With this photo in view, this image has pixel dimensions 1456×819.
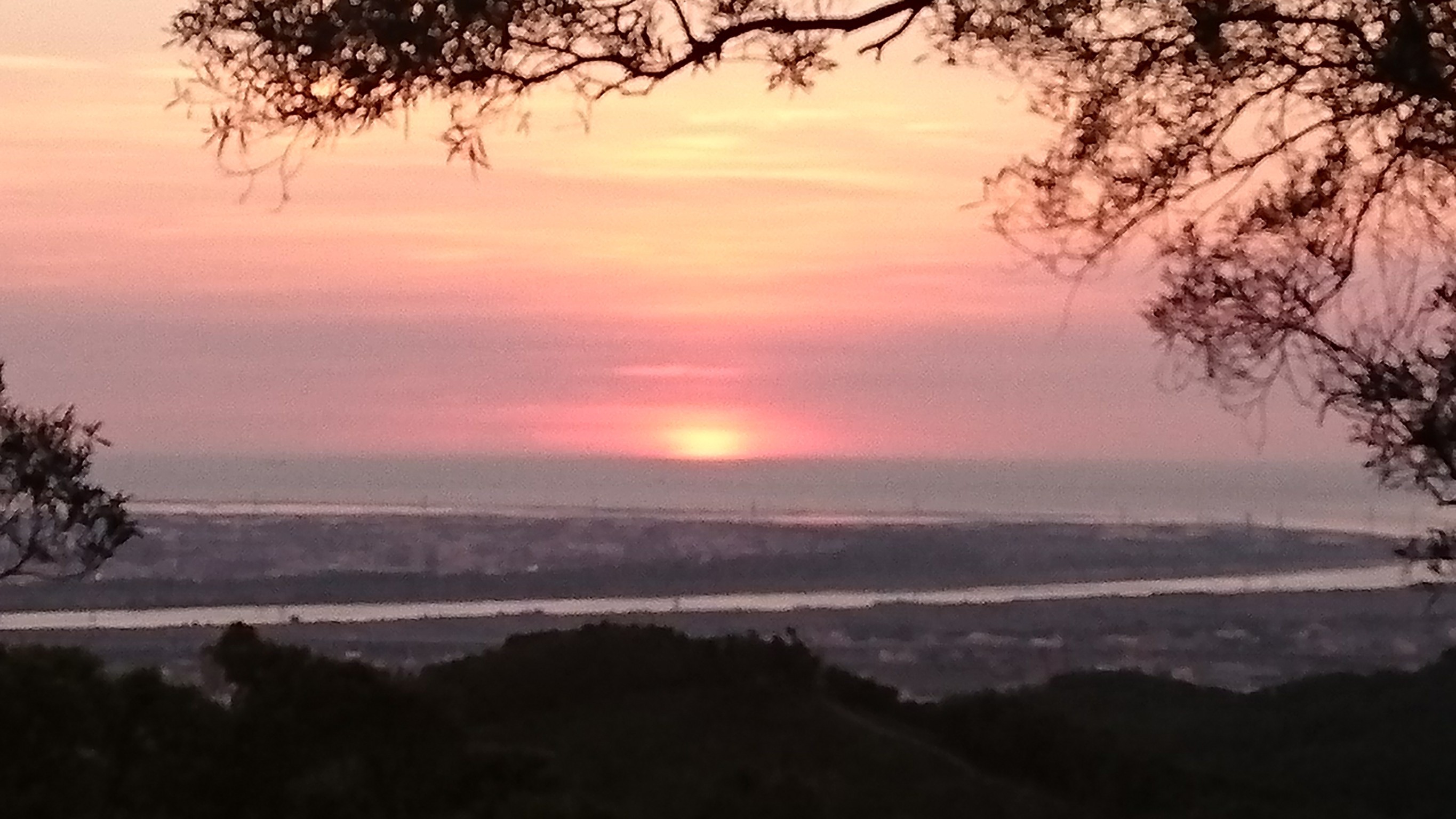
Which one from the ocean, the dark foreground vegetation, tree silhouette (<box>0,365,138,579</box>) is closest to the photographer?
the dark foreground vegetation

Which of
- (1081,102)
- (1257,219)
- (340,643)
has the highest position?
(1081,102)

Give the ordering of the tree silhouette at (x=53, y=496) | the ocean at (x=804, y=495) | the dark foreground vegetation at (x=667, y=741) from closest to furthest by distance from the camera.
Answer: the dark foreground vegetation at (x=667, y=741), the tree silhouette at (x=53, y=496), the ocean at (x=804, y=495)

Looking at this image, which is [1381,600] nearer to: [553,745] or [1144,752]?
[1144,752]

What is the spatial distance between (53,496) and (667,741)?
7605 millimetres

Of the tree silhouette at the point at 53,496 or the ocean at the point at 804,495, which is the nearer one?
the tree silhouette at the point at 53,496

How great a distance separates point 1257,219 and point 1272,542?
48798mm

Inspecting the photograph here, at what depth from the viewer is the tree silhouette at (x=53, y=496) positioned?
16672 mm

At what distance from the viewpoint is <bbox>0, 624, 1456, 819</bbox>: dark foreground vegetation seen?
8.97 meters

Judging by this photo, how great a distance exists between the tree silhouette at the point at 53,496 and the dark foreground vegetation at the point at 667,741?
476 centimetres

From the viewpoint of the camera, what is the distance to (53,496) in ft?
55.1

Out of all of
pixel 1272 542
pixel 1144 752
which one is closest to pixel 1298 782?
pixel 1144 752

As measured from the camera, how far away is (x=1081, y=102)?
35.0 feet

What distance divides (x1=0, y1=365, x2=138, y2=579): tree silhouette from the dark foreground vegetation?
15.6 feet

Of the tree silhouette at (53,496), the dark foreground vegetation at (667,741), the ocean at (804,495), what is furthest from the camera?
the ocean at (804,495)
